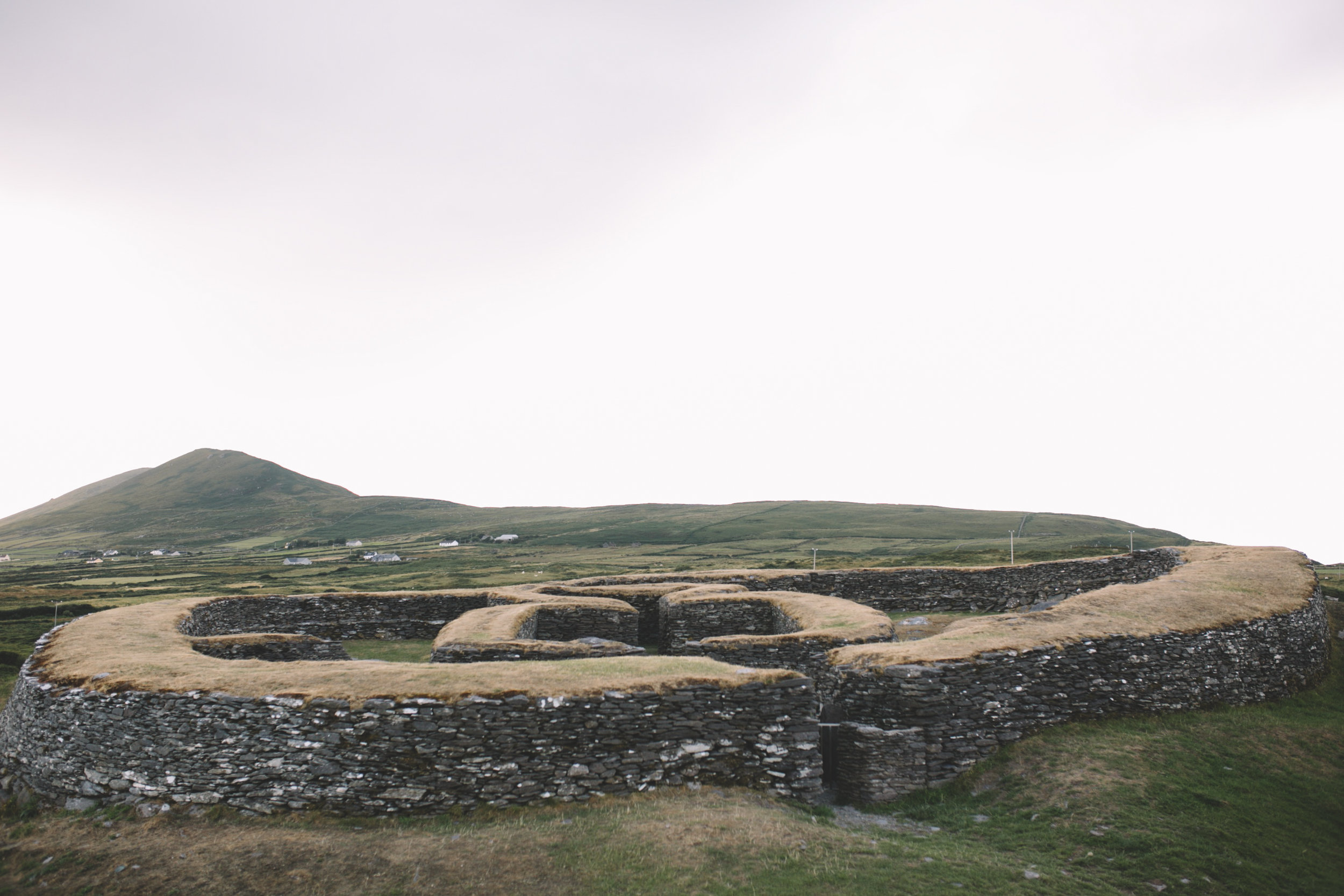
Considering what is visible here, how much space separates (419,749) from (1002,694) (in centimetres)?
1224

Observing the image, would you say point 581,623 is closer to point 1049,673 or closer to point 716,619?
point 716,619

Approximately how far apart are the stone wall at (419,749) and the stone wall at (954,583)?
1914 centimetres

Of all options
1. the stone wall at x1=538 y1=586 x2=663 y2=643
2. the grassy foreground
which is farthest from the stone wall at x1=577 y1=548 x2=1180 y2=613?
the grassy foreground

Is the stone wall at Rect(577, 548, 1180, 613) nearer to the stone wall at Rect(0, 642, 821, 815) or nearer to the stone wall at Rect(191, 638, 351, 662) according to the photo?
the stone wall at Rect(191, 638, 351, 662)

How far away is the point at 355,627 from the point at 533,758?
2180cm

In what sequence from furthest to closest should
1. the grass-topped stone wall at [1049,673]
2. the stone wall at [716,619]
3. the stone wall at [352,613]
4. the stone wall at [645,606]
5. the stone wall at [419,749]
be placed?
the stone wall at [645,606] < the stone wall at [352,613] < the stone wall at [716,619] < the grass-topped stone wall at [1049,673] < the stone wall at [419,749]

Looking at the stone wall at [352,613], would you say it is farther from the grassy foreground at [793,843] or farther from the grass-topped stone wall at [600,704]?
the grassy foreground at [793,843]

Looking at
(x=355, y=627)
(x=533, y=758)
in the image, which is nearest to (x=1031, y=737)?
(x=533, y=758)

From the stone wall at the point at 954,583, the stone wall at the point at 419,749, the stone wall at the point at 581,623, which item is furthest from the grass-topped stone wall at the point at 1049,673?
the stone wall at the point at 581,623

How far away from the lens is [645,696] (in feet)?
39.5

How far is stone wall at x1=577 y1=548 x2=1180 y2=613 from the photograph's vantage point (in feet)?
102

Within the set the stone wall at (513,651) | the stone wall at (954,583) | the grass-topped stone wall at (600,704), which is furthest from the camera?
the stone wall at (954,583)

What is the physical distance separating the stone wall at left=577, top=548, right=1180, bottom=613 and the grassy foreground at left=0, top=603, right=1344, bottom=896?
1894 cm

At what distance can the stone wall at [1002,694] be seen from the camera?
12844 mm
